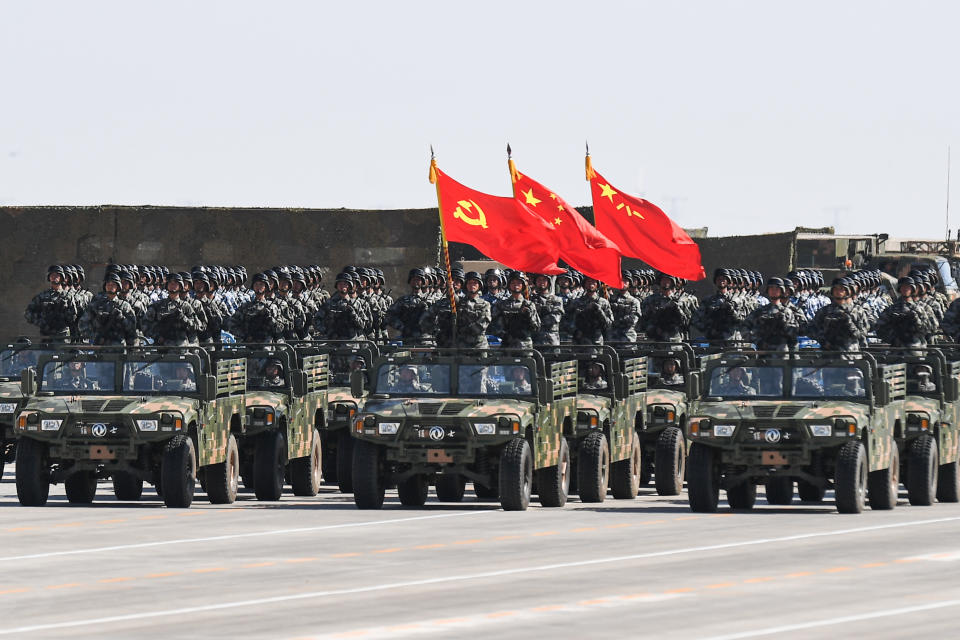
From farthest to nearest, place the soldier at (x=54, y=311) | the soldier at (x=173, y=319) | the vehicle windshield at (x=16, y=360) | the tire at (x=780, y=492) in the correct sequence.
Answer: the soldier at (x=54, y=311)
the vehicle windshield at (x=16, y=360)
the soldier at (x=173, y=319)
the tire at (x=780, y=492)

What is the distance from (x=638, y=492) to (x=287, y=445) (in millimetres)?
4132

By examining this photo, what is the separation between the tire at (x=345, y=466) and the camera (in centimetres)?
2705

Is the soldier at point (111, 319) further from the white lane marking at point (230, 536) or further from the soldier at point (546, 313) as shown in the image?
the white lane marking at point (230, 536)

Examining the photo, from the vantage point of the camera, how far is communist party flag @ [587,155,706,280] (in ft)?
108

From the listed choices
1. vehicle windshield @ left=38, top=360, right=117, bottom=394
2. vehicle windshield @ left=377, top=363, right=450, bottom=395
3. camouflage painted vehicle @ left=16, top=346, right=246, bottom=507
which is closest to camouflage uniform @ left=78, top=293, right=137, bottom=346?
camouflage painted vehicle @ left=16, top=346, right=246, bottom=507

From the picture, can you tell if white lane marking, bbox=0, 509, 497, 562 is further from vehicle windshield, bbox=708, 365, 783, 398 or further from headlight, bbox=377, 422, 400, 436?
vehicle windshield, bbox=708, 365, 783, 398

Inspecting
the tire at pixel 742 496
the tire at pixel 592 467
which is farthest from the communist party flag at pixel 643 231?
the tire at pixel 742 496

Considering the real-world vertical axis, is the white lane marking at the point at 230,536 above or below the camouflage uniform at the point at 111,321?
below

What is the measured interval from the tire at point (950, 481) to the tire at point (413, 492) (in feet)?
18.6

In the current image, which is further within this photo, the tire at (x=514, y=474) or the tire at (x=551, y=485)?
the tire at (x=551, y=485)

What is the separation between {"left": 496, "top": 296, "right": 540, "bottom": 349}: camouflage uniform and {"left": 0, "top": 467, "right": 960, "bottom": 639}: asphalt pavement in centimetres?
364

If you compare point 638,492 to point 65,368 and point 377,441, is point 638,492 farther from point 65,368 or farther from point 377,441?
point 65,368

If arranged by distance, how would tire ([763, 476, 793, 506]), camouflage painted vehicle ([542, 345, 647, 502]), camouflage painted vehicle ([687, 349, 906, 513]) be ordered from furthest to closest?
tire ([763, 476, 793, 506]), camouflage painted vehicle ([542, 345, 647, 502]), camouflage painted vehicle ([687, 349, 906, 513])

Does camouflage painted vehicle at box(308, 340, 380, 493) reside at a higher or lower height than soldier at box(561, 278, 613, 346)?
lower
